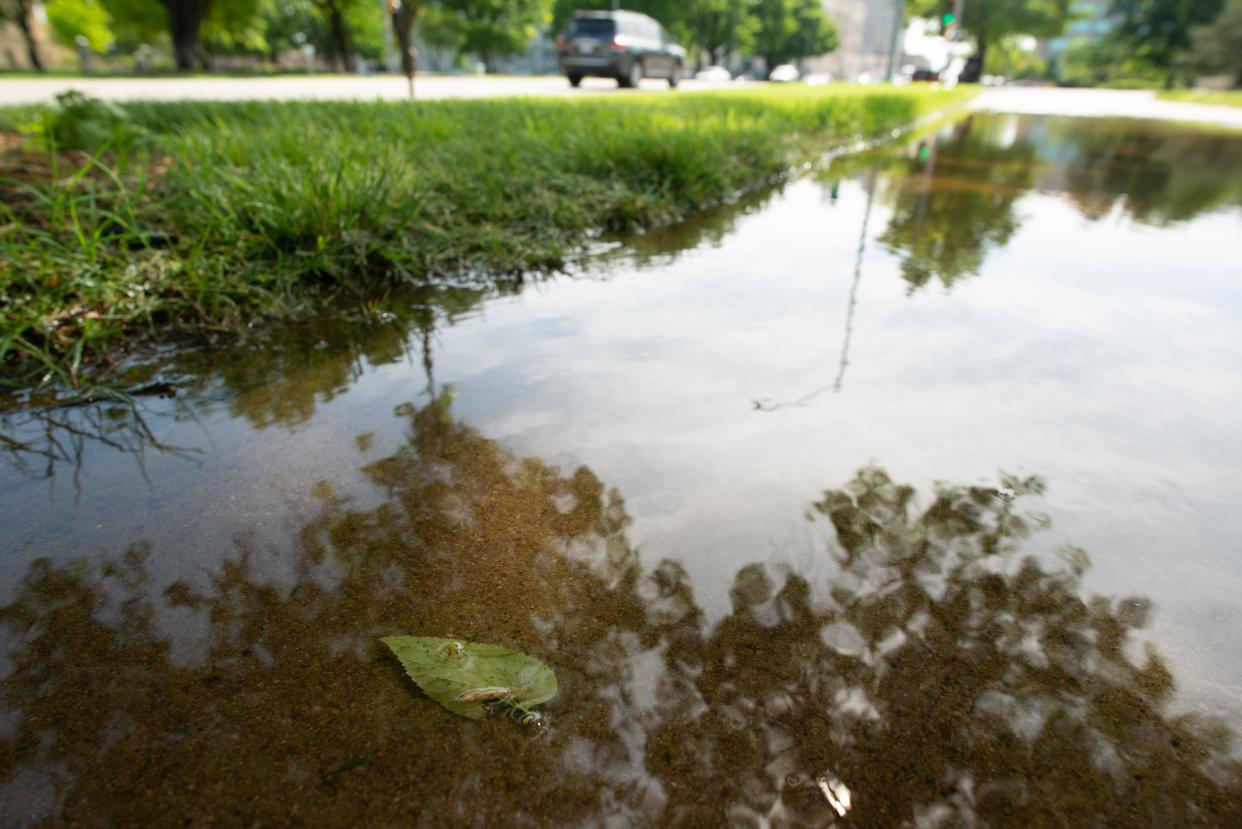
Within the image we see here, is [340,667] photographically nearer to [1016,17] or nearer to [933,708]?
[933,708]

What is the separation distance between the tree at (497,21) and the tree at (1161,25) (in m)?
36.0

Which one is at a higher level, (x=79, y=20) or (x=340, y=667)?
(x=79, y=20)

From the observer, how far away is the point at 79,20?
127 feet

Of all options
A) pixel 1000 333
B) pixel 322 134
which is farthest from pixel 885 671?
pixel 322 134

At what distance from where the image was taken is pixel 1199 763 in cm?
124

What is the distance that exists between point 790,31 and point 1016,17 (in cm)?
2492

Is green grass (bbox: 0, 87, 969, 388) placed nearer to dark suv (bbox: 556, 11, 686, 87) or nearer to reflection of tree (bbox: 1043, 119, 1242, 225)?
reflection of tree (bbox: 1043, 119, 1242, 225)

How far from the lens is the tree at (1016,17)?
1726 inches

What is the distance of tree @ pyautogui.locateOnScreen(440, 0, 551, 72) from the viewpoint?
40812 mm

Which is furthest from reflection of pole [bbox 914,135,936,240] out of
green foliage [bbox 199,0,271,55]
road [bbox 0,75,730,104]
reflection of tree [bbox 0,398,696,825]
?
green foliage [bbox 199,0,271,55]

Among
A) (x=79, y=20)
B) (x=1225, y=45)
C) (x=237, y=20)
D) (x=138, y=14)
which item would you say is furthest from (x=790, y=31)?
(x=79, y=20)

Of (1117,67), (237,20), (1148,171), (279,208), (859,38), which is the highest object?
(859,38)

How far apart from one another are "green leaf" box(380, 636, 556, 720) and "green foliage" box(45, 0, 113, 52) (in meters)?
47.8

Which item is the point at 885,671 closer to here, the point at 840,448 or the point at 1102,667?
the point at 1102,667
